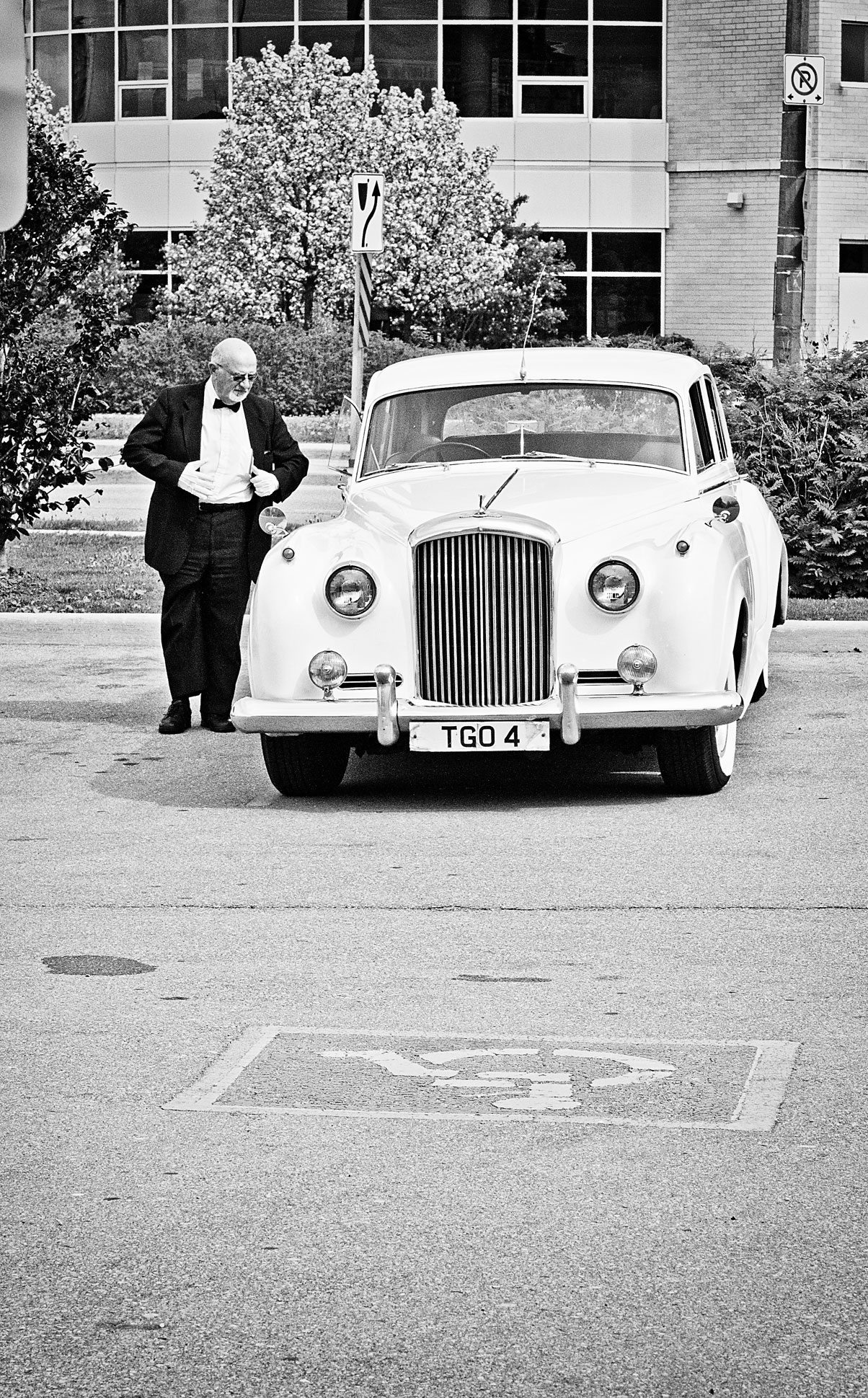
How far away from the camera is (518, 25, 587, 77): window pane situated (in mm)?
38281

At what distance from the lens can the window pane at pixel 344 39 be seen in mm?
38469

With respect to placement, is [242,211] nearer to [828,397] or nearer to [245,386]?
[828,397]

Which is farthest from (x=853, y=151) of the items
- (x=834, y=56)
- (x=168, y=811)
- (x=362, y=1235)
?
(x=362, y=1235)

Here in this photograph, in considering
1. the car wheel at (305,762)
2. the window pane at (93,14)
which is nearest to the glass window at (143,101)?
the window pane at (93,14)

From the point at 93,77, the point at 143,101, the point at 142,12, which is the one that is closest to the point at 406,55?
the point at 143,101

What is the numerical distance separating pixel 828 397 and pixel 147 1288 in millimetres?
12776

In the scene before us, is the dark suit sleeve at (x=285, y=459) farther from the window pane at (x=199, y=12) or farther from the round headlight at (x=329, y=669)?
the window pane at (x=199, y=12)

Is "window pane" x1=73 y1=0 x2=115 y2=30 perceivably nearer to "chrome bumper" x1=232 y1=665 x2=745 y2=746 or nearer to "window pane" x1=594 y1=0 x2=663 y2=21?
"window pane" x1=594 y1=0 x2=663 y2=21

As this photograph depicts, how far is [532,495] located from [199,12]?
3266 cm

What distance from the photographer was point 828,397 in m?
15.7

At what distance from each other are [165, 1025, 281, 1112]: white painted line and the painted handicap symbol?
196mm

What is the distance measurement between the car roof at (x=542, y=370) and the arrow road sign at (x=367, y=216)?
5341 mm

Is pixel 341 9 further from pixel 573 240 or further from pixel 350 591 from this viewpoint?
pixel 350 591

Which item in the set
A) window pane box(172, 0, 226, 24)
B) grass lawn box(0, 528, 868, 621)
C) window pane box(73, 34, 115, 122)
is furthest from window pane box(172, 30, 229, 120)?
grass lawn box(0, 528, 868, 621)
